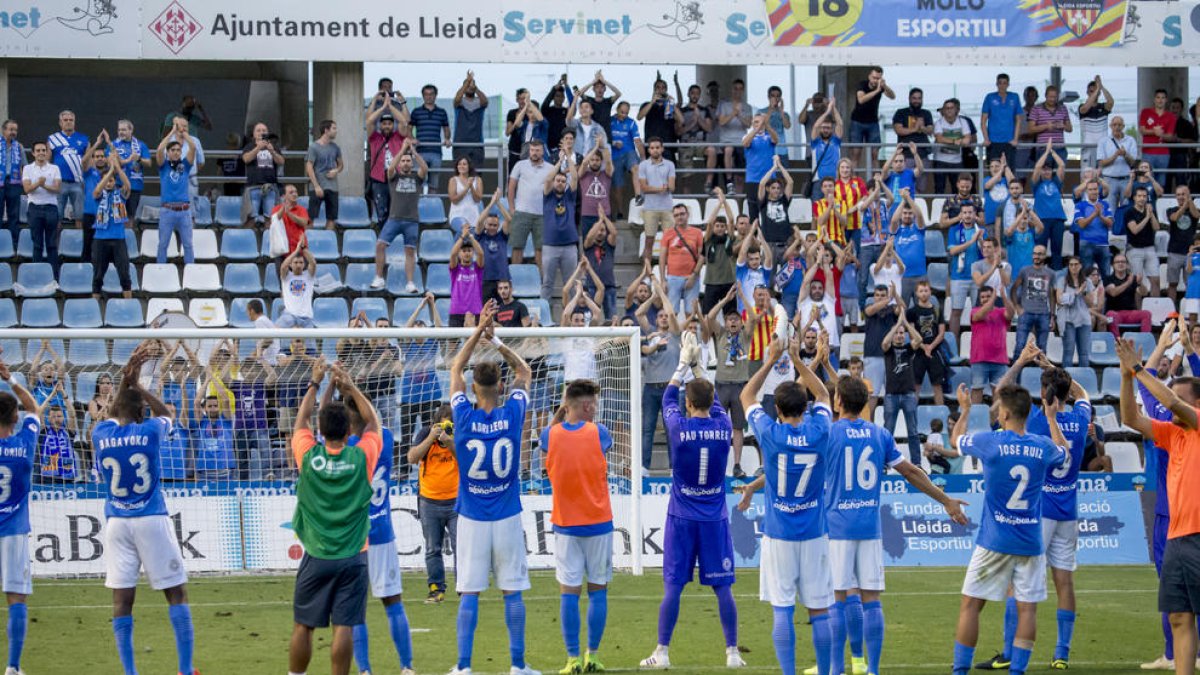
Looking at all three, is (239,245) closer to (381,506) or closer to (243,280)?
(243,280)

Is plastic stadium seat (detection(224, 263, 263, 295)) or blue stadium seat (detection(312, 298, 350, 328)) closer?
blue stadium seat (detection(312, 298, 350, 328))

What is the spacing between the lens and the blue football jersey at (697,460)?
1165cm

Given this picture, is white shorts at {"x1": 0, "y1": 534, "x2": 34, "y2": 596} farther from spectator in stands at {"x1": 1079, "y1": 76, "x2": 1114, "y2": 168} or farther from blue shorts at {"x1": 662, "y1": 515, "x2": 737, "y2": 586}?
spectator in stands at {"x1": 1079, "y1": 76, "x2": 1114, "y2": 168}

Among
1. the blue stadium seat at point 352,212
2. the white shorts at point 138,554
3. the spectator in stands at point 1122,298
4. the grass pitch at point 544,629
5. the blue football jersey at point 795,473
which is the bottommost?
the grass pitch at point 544,629

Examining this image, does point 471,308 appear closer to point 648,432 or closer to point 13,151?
point 648,432

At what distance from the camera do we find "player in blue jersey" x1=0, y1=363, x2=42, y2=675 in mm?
11219

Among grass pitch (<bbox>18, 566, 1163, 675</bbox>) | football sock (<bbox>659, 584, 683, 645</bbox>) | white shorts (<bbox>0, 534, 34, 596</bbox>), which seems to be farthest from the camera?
grass pitch (<bbox>18, 566, 1163, 675</bbox>)

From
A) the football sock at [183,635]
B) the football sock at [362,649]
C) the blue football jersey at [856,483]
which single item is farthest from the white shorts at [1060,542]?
the football sock at [183,635]

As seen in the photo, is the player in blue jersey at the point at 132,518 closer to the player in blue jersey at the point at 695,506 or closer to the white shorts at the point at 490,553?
the white shorts at the point at 490,553

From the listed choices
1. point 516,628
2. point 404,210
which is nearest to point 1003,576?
point 516,628

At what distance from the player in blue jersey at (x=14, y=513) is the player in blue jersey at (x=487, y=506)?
320cm

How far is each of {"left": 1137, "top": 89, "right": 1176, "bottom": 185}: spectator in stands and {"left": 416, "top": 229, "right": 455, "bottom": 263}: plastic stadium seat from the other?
40.4ft

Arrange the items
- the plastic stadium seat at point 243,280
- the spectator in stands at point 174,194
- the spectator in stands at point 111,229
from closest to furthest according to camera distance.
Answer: the spectator in stands at point 111,229 < the spectator in stands at point 174,194 < the plastic stadium seat at point 243,280

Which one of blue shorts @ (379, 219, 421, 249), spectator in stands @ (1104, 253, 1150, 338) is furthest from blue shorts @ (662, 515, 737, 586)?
spectator in stands @ (1104, 253, 1150, 338)
